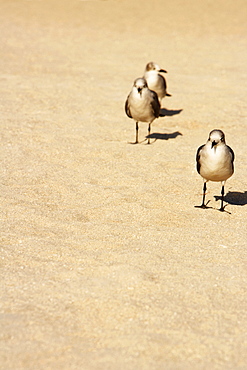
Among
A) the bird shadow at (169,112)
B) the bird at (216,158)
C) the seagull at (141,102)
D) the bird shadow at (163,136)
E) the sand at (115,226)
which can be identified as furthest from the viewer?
the bird shadow at (169,112)

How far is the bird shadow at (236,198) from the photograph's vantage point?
7.55 meters

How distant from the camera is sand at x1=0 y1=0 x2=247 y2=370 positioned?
4242 millimetres

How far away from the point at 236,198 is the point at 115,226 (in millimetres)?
2070

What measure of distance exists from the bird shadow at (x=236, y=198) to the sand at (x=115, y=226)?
1 cm

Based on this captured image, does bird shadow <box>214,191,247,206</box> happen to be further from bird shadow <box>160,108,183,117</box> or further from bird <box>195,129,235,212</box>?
bird shadow <box>160,108,183,117</box>

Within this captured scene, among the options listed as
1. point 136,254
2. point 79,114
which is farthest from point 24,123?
point 136,254

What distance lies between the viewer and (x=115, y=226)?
21.3 ft

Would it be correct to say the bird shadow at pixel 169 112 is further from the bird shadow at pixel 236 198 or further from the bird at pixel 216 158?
the bird at pixel 216 158

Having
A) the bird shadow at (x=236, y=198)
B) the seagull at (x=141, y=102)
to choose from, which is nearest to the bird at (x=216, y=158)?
the bird shadow at (x=236, y=198)

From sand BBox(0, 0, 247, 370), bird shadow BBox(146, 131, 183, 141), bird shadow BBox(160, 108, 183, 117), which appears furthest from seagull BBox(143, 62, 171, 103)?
bird shadow BBox(146, 131, 183, 141)

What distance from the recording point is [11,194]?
287 inches

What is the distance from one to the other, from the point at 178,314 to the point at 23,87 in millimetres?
9822

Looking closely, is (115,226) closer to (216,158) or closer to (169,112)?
(216,158)

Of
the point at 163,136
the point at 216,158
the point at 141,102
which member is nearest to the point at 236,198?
the point at 216,158
